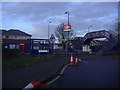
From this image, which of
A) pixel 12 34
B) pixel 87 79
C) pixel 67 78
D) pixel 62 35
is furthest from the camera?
pixel 12 34

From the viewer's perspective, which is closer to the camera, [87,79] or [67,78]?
[87,79]

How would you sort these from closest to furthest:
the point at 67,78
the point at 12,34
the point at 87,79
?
1. the point at 87,79
2. the point at 67,78
3. the point at 12,34

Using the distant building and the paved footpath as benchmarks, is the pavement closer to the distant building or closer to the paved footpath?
the paved footpath

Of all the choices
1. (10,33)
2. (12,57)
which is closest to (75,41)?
(10,33)

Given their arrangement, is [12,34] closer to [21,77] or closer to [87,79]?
[21,77]

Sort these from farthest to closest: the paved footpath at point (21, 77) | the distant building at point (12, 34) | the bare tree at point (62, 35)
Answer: the distant building at point (12, 34) → the bare tree at point (62, 35) → the paved footpath at point (21, 77)

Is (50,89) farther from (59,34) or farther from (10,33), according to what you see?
(10,33)

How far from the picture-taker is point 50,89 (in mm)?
6473

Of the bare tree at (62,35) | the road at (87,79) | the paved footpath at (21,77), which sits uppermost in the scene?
the bare tree at (62,35)

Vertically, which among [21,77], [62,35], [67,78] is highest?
[62,35]

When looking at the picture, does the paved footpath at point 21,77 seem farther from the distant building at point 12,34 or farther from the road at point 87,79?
the distant building at point 12,34

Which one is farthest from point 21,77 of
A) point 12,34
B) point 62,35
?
point 12,34

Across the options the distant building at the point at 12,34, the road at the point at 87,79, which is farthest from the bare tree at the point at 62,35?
the road at the point at 87,79

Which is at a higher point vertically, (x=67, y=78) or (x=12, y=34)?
(x=12, y=34)
